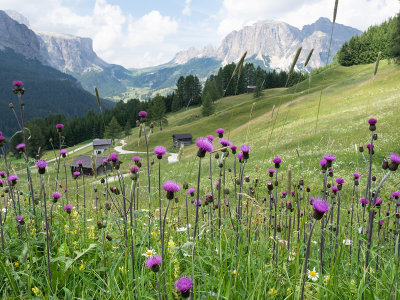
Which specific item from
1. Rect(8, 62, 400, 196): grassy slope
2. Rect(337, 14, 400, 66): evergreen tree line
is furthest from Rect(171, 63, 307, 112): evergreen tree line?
Rect(8, 62, 400, 196): grassy slope

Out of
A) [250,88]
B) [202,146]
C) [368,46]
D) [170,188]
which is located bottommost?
[170,188]

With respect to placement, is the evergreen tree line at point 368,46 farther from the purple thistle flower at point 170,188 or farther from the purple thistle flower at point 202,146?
the purple thistle flower at point 170,188

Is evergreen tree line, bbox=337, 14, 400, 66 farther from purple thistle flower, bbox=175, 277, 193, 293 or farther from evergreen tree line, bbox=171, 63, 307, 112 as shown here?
purple thistle flower, bbox=175, 277, 193, 293

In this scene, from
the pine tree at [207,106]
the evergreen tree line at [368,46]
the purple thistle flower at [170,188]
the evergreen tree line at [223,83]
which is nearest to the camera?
the purple thistle flower at [170,188]

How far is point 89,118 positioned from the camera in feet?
366

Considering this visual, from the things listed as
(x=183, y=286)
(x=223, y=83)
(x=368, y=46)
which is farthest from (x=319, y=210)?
(x=368, y=46)

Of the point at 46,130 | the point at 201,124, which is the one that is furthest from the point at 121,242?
the point at 46,130

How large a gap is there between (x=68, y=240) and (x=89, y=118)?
118331 mm

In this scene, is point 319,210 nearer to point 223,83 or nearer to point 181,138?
point 181,138

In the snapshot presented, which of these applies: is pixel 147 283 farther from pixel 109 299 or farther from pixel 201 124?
pixel 201 124

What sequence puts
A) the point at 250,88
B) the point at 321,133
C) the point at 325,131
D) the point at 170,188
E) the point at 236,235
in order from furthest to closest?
the point at 250,88 → the point at 325,131 → the point at 321,133 → the point at 236,235 → the point at 170,188

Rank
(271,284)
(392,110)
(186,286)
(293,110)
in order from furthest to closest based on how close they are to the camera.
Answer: (293,110), (392,110), (271,284), (186,286)

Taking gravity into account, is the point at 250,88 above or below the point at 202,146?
above

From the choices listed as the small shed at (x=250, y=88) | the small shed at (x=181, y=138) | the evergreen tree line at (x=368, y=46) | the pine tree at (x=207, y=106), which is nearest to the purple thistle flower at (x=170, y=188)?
the small shed at (x=181, y=138)
